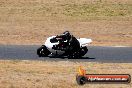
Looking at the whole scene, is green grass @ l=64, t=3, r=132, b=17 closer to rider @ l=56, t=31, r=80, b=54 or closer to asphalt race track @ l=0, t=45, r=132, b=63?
asphalt race track @ l=0, t=45, r=132, b=63

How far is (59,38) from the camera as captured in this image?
25188 millimetres

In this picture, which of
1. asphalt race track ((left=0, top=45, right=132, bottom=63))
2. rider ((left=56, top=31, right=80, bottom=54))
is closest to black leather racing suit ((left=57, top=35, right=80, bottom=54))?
rider ((left=56, top=31, right=80, bottom=54))

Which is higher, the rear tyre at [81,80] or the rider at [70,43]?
the rider at [70,43]

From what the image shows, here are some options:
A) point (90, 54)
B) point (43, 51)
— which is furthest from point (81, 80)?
point (90, 54)

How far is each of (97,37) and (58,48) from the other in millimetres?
8454

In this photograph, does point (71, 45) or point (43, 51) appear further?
point (43, 51)

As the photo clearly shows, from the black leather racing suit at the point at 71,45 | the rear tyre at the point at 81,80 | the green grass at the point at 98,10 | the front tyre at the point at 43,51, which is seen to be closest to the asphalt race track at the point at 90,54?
the front tyre at the point at 43,51

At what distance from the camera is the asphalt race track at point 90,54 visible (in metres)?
25.2

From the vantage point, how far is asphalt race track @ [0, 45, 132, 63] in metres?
25.2

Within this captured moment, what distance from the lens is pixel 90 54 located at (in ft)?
87.9

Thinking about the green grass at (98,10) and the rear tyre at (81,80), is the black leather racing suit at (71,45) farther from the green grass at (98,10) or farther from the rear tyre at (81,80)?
the green grass at (98,10)

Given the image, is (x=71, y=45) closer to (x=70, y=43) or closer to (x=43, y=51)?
(x=70, y=43)

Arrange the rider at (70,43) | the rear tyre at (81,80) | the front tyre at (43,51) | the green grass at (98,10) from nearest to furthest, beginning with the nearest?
1. the rear tyre at (81,80)
2. the rider at (70,43)
3. the front tyre at (43,51)
4. the green grass at (98,10)

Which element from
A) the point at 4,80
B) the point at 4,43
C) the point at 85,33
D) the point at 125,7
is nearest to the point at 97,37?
the point at 85,33
